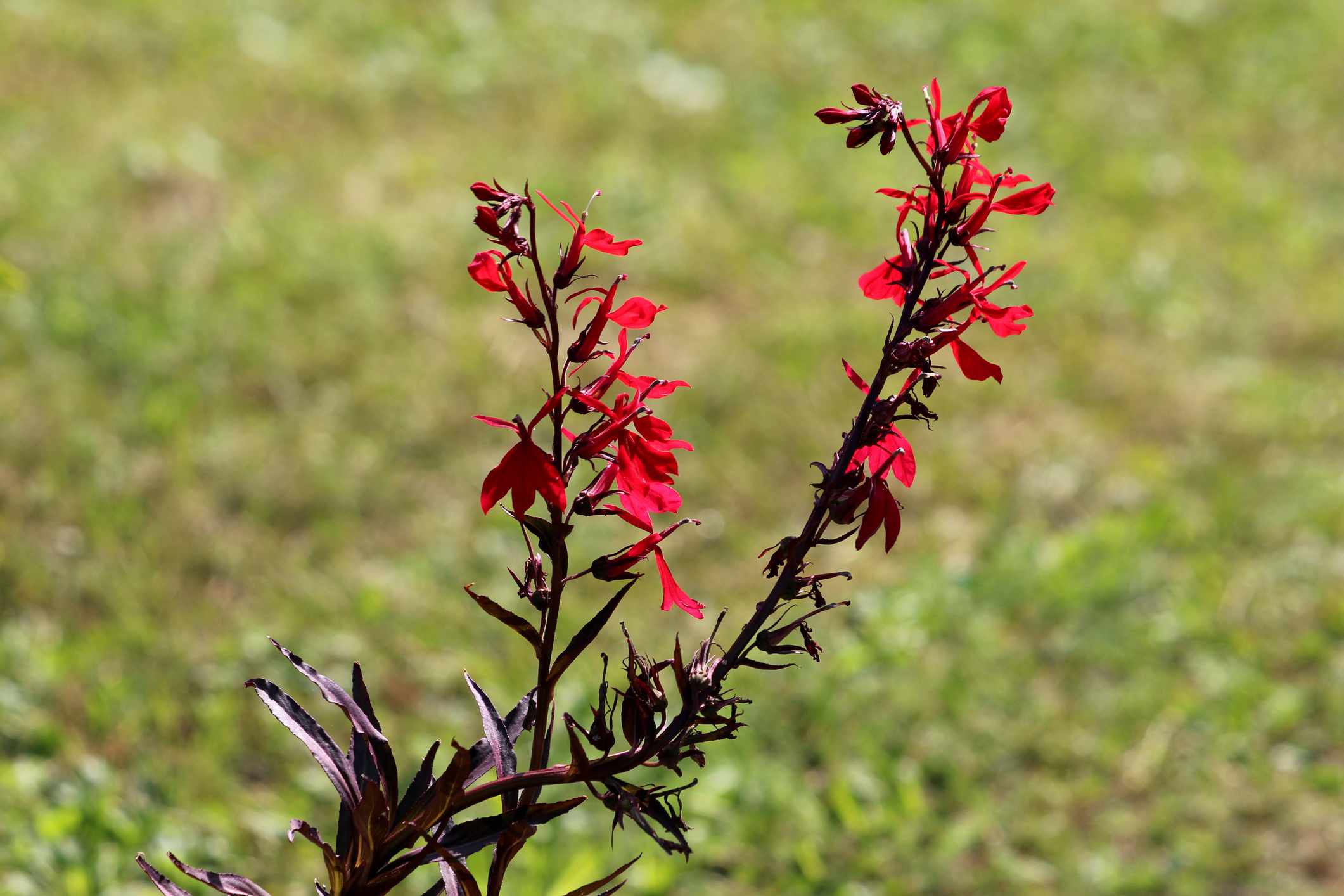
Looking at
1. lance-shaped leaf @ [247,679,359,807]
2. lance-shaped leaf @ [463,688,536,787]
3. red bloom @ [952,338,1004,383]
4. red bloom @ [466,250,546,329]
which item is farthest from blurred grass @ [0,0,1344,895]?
red bloom @ [952,338,1004,383]

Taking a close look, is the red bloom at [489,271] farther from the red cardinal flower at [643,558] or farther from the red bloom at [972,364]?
the red bloom at [972,364]

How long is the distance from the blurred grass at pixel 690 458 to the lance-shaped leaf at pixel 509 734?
111 cm

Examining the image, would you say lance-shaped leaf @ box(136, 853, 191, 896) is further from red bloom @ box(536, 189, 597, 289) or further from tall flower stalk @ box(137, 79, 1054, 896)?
red bloom @ box(536, 189, 597, 289)

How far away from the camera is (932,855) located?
2988 mm

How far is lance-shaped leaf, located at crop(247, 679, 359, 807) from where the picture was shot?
4.14 feet

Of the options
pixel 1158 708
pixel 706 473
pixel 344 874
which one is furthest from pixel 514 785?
pixel 706 473

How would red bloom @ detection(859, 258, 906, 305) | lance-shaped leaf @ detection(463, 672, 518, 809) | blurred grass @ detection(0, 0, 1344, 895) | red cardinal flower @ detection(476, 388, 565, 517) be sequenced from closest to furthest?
red cardinal flower @ detection(476, 388, 565, 517) → red bloom @ detection(859, 258, 906, 305) → lance-shaped leaf @ detection(463, 672, 518, 809) → blurred grass @ detection(0, 0, 1344, 895)

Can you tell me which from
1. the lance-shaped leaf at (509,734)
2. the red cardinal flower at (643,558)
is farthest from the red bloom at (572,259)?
the lance-shaped leaf at (509,734)

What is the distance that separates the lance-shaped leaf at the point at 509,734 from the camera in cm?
129

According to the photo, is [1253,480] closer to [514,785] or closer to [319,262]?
[319,262]

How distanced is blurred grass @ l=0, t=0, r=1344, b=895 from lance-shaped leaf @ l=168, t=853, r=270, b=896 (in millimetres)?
1091

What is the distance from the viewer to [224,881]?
4.03 ft

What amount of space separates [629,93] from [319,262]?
83.0 inches

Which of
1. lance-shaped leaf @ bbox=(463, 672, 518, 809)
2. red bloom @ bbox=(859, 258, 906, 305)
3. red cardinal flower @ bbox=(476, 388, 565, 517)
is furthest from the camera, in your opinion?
lance-shaped leaf @ bbox=(463, 672, 518, 809)
